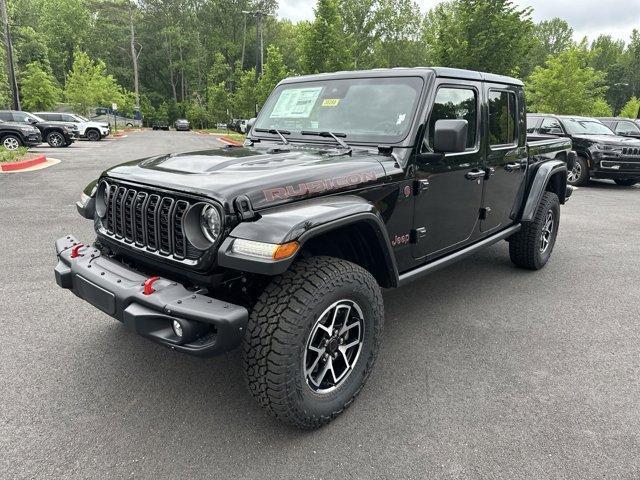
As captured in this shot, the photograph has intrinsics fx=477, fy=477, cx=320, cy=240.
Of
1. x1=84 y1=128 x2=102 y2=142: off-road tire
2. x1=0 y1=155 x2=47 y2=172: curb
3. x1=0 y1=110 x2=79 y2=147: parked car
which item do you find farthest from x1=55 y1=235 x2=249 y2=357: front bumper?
x1=84 y1=128 x2=102 y2=142: off-road tire

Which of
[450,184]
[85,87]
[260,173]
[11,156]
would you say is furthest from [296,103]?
[85,87]

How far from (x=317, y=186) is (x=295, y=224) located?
42 centimetres

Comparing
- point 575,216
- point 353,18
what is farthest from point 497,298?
point 353,18

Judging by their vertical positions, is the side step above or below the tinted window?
below

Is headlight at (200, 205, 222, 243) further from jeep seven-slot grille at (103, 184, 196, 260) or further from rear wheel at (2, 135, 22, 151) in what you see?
rear wheel at (2, 135, 22, 151)

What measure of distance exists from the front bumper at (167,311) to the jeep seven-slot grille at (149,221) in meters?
0.19

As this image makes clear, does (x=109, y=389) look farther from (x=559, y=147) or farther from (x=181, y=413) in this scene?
(x=559, y=147)

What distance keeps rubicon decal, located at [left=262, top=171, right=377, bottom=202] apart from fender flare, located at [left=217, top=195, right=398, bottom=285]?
52 millimetres

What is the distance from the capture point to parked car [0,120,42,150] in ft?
55.7

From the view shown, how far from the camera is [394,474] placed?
2.28m

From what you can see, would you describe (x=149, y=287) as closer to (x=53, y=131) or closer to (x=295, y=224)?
(x=295, y=224)

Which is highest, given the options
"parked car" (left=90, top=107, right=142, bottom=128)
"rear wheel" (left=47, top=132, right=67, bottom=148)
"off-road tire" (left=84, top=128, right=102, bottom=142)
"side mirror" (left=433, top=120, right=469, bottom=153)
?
"side mirror" (left=433, top=120, right=469, bottom=153)

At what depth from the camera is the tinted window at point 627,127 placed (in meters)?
14.5

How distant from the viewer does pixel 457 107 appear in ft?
11.8
